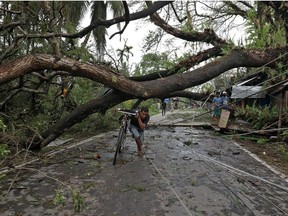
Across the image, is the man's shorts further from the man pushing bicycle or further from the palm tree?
the palm tree

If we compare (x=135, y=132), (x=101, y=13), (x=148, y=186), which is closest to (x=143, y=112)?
(x=135, y=132)

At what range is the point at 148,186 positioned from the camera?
236 inches

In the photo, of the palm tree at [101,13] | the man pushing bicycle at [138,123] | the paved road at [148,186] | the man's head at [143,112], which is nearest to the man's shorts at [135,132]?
the man pushing bicycle at [138,123]

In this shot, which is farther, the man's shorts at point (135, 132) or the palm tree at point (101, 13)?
the palm tree at point (101, 13)

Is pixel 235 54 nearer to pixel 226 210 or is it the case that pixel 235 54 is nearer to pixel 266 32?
pixel 266 32

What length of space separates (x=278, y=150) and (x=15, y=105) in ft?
30.8

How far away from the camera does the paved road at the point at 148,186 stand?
475cm

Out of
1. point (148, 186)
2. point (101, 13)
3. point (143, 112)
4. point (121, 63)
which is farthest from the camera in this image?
point (101, 13)

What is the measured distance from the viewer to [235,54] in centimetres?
820

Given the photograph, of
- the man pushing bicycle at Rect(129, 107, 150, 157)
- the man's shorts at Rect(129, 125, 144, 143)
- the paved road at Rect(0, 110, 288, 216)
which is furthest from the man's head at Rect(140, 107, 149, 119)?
the paved road at Rect(0, 110, 288, 216)

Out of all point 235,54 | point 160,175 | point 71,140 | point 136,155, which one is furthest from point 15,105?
point 235,54

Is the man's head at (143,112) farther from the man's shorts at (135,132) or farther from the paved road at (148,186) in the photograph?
the paved road at (148,186)

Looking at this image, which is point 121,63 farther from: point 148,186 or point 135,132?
point 148,186

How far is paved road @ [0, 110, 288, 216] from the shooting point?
475 centimetres
